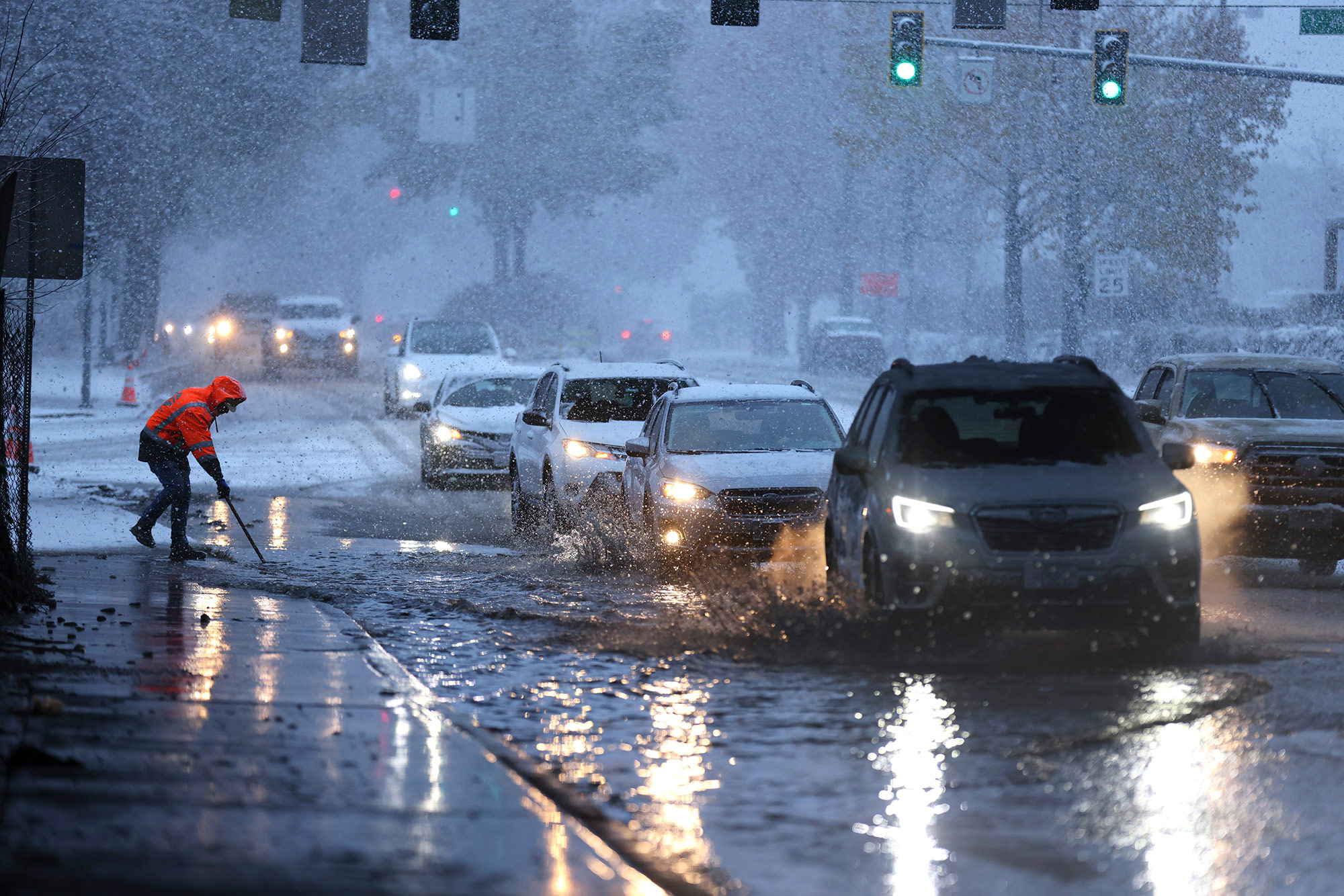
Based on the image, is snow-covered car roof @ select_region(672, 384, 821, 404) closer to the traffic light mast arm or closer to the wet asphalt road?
the wet asphalt road

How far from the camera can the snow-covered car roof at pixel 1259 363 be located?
15.5 meters

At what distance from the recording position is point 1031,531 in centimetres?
978

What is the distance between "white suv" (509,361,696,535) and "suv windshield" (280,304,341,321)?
3394 centimetres

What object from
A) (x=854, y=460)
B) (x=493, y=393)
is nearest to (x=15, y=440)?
(x=854, y=460)

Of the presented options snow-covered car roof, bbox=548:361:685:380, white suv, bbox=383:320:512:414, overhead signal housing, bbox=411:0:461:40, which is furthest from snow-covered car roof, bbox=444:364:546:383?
white suv, bbox=383:320:512:414

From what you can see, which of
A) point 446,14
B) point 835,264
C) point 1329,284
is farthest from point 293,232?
point 446,14

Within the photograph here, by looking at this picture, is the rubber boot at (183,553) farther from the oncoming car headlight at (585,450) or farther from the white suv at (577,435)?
the oncoming car headlight at (585,450)

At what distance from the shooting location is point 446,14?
22.1 metres

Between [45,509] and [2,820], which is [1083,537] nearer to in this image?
[2,820]

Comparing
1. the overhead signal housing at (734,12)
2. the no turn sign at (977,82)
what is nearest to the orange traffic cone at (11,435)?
the overhead signal housing at (734,12)

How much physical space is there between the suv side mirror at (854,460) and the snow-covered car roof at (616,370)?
699 cm

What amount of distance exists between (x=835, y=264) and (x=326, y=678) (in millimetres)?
66038

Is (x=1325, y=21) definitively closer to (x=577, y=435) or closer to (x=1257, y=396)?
(x=1257, y=396)

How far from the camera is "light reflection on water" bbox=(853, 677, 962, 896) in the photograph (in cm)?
570
